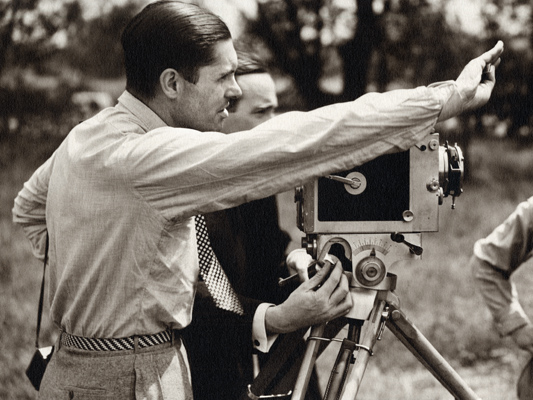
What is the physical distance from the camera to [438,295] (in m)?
4.85

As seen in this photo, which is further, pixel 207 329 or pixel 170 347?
pixel 207 329

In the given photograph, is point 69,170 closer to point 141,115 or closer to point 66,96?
point 141,115

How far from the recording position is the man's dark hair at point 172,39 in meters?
1.68

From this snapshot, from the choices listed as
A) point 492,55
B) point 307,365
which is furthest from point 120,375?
point 492,55

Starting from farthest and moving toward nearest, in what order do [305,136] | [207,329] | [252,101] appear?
[252,101], [207,329], [305,136]

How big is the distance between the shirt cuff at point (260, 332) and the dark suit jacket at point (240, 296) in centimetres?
3

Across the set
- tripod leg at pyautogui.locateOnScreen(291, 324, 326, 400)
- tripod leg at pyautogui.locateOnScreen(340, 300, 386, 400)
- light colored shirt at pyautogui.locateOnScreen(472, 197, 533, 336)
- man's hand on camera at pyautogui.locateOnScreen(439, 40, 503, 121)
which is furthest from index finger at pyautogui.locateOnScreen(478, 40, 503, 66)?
light colored shirt at pyautogui.locateOnScreen(472, 197, 533, 336)

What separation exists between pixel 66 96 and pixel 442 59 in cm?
260

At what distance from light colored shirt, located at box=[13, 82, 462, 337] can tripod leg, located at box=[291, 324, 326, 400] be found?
0.33 meters

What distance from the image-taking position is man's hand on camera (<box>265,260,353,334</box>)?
172 cm

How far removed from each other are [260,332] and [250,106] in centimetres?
110

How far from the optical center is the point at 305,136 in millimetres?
1466

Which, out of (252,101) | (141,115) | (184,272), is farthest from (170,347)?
(252,101)

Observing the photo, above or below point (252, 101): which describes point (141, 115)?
above
